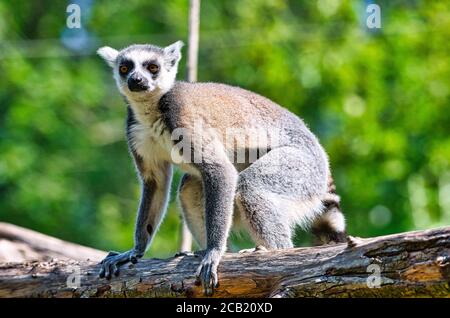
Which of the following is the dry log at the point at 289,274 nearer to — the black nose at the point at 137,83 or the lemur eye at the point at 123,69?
the black nose at the point at 137,83

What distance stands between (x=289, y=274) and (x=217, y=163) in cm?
116

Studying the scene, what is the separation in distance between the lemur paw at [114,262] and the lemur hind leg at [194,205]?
70cm

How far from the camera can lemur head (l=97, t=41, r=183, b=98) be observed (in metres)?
5.66

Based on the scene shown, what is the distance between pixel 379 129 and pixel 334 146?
0.78 m

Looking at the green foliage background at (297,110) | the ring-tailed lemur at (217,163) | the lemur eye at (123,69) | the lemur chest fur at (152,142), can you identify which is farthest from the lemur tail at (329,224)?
the green foliage background at (297,110)

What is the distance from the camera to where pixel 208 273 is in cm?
480

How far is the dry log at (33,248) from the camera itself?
7.29m

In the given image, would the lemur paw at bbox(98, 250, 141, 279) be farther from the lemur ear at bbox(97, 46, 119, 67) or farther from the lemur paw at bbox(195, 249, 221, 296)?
the lemur ear at bbox(97, 46, 119, 67)

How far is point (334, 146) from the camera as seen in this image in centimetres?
1208

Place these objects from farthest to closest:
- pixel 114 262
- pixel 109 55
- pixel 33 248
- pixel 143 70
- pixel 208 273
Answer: pixel 33 248 < pixel 109 55 < pixel 143 70 < pixel 114 262 < pixel 208 273

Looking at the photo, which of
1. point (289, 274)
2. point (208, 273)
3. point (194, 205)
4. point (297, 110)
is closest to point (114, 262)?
point (208, 273)

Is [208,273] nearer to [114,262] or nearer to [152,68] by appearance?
[114,262]
